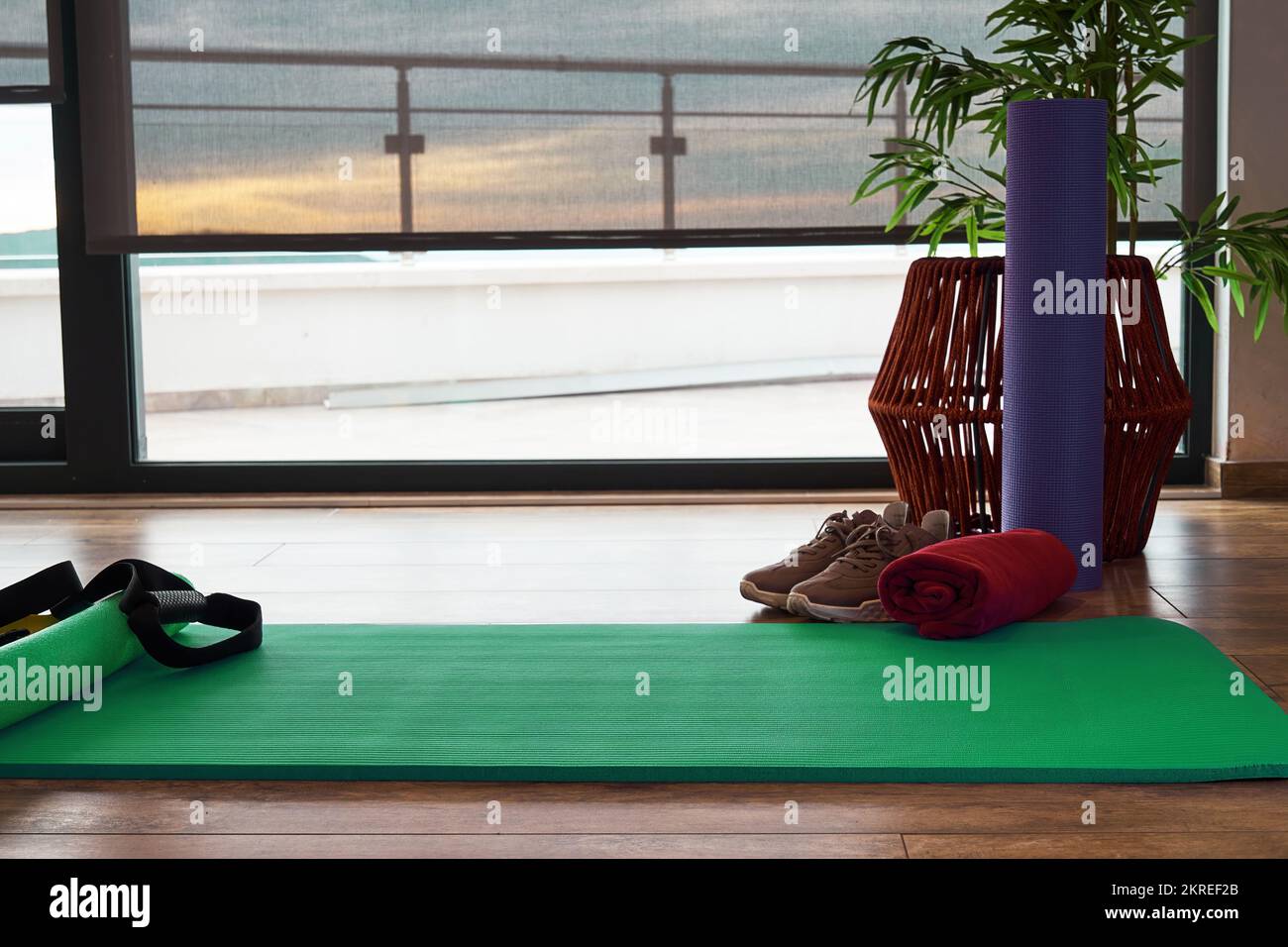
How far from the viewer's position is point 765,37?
3.46 m

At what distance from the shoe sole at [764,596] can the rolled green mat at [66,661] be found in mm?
954

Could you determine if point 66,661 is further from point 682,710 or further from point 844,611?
point 844,611

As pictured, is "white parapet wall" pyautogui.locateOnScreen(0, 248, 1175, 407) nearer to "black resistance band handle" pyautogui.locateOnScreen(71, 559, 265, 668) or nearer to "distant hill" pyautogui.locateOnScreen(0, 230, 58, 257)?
"distant hill" pyautogui.locateOnScreen(0, 230, 58, 257)

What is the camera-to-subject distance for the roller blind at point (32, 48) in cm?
348

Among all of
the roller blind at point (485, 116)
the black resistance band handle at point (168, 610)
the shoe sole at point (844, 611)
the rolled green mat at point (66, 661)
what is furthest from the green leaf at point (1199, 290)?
the rolled green mat at point (66, 661)

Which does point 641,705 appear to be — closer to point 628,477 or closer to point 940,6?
point 628,477

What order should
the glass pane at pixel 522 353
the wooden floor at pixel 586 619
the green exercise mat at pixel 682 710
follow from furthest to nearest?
the glass pane at pixel 522 353, the green exercise mat at pixel 682 710, the wooden floor at pixel 586 619

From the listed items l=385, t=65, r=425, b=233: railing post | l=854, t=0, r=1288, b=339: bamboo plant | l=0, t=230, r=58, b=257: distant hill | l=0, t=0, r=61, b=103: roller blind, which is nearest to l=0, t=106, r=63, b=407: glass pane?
l=0, t=230, r=58, b=257: distant hill

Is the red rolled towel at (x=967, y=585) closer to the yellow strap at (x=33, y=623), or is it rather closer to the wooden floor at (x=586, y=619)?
the wooden floor at (x=586, y=619)

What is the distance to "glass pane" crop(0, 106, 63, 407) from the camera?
367cm

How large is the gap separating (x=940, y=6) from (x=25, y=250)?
244 cm
